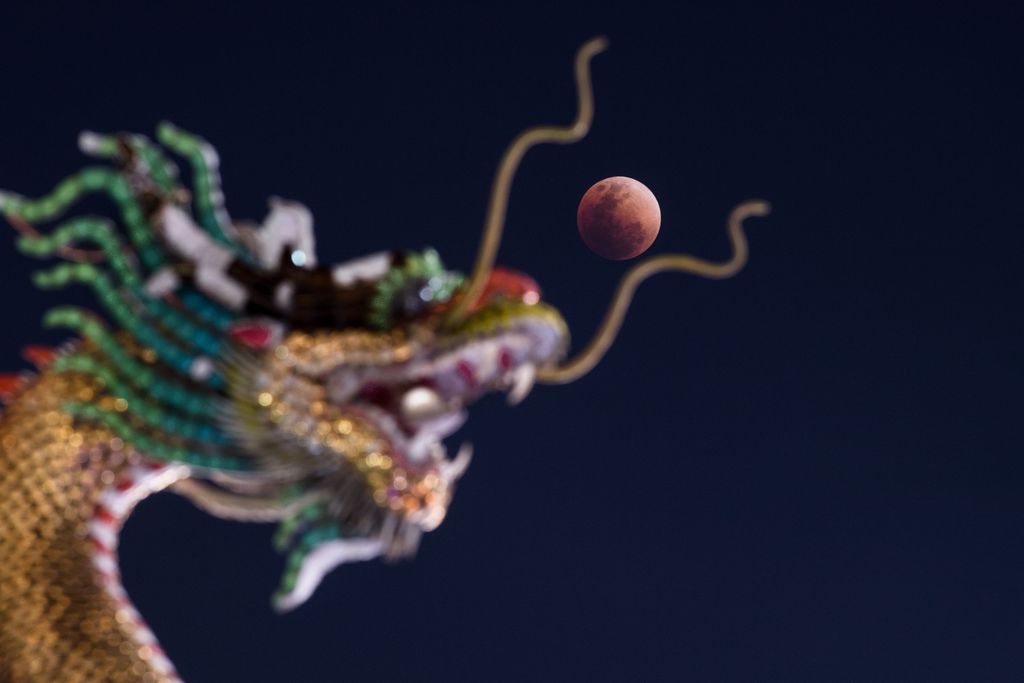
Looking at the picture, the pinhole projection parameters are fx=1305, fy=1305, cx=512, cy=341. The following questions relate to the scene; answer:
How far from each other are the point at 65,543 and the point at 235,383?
0.85ft

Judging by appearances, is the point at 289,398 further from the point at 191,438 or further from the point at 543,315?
the point at 543,315


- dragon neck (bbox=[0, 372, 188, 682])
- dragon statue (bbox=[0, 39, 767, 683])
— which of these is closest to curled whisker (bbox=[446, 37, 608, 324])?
dragon statue (bbox=[0, 39, 767, 683])

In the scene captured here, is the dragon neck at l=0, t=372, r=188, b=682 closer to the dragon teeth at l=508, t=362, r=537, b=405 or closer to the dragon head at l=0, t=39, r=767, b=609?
the dragon head at l=0, t=39, r=767, b=609

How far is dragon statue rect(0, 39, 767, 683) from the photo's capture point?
1.39 metres

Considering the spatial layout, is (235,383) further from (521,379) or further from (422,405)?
(521,379)

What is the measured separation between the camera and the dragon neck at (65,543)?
1360mm

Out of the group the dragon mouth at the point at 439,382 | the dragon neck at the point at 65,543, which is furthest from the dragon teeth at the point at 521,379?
the dragon neck at the point at 65,543

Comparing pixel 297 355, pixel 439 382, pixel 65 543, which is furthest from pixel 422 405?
pixel 65 543

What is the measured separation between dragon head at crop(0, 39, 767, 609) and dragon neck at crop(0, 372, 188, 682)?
4 cm

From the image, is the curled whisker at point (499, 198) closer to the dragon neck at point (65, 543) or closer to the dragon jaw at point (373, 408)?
the dragon jaw at point (373, 408)

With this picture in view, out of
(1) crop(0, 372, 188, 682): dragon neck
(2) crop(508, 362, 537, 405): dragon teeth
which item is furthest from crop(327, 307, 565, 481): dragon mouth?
(1) crop(0, 372, 188, 682): dragon neck

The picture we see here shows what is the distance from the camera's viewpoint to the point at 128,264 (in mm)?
1427

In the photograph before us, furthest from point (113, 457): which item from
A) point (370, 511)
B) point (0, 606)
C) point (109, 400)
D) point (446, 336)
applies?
point (446, 336)

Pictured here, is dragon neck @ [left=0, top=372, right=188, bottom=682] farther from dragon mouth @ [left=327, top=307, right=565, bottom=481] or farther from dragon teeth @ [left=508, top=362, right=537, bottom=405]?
dragon teeth @ [left=508, top=362, right=537, bottom=405]
